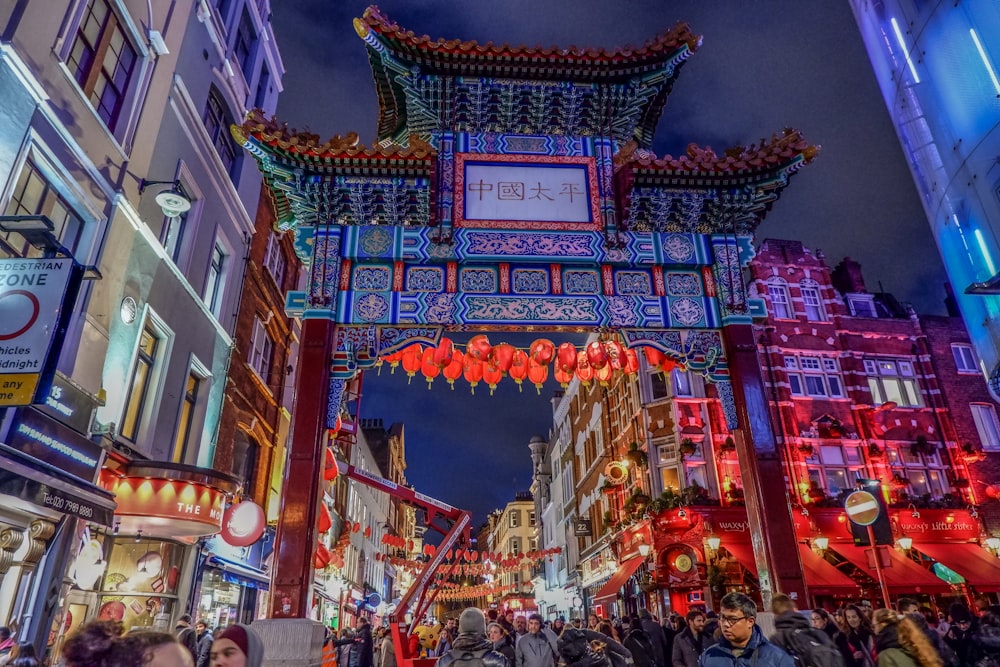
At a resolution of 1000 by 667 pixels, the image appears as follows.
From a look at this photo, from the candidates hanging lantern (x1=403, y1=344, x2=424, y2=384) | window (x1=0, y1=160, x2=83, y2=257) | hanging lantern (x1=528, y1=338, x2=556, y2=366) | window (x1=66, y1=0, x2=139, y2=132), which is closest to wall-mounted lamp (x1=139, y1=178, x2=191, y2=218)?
window (x1=0, y1=160, x2=83, y2=257)

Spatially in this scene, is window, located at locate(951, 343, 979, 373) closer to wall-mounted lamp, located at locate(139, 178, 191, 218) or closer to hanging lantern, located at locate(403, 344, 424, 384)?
hanging lantern, located at locate(403, 344, 424, 384)

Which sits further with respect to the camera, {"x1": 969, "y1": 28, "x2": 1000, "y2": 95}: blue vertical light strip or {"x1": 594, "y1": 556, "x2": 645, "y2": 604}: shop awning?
{"x1": 594, "y1": 556, "x2": 645, "y2": 604}: shop awning

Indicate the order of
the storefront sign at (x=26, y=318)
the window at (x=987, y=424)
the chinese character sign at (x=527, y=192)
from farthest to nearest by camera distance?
1. the window at (x=987, y=424)
2. the chinese character sign at (x=527, y=192)
3. the storefront sign at (x=26, y=318)

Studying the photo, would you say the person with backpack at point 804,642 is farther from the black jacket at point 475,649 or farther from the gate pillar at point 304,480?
the gate pillar at point 304,480

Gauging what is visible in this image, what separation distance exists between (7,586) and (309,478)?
4.62 metres

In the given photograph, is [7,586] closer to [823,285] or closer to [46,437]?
[46,437]

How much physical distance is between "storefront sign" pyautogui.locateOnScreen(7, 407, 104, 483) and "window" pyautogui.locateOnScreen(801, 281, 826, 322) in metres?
29.6

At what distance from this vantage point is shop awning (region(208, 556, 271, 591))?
16.5 meters

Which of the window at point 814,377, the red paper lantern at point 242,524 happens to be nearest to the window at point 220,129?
the red paper lantern at point 242,524

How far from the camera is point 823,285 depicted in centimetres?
3080

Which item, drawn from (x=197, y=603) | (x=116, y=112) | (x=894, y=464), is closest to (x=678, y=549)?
(x=894, y=464)

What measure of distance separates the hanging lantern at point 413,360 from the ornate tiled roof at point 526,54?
5.40 meters

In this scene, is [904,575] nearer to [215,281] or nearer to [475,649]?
[475,649]

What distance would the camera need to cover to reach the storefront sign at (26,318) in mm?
7512
